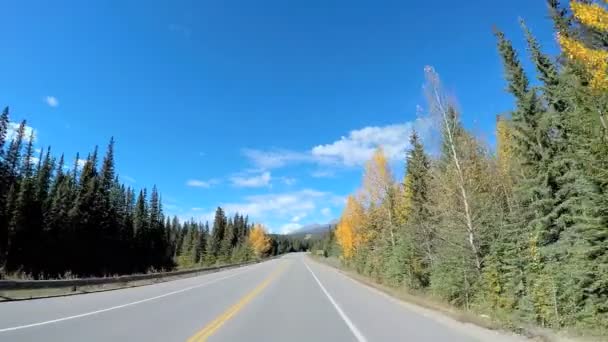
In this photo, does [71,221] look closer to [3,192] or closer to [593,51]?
[3,192]

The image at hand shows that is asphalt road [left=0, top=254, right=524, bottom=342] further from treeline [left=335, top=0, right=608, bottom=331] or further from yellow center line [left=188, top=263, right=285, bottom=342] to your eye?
treeline [left=335, top=0, right=608, bottom=331]

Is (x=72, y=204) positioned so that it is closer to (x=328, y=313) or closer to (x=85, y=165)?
(x=85, y=165)

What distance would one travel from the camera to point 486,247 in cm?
1989

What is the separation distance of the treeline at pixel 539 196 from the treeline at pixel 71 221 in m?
30.6

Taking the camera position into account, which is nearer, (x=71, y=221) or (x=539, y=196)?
(x=539, y=196)

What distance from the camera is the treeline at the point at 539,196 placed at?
1203cm

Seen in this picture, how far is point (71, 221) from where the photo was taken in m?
54.7

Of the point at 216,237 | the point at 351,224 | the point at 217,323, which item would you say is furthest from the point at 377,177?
the point at 216,237

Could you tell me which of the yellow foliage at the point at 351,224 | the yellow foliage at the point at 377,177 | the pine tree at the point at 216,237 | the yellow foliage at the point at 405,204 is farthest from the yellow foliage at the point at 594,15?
the pine tree at the point at 216,237

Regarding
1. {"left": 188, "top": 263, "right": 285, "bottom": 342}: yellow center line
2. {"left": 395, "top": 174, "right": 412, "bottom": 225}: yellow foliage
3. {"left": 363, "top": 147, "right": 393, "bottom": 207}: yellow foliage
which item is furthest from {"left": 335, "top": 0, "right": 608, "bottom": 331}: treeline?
{"left": 363, "top": 147, "right": 393, "bottom": 207}: yellow foliage

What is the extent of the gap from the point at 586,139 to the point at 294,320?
10051mm

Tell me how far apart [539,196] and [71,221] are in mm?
56330

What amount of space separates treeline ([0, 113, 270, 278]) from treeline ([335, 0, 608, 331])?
100 feet

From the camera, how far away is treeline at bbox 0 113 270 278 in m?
48.4
